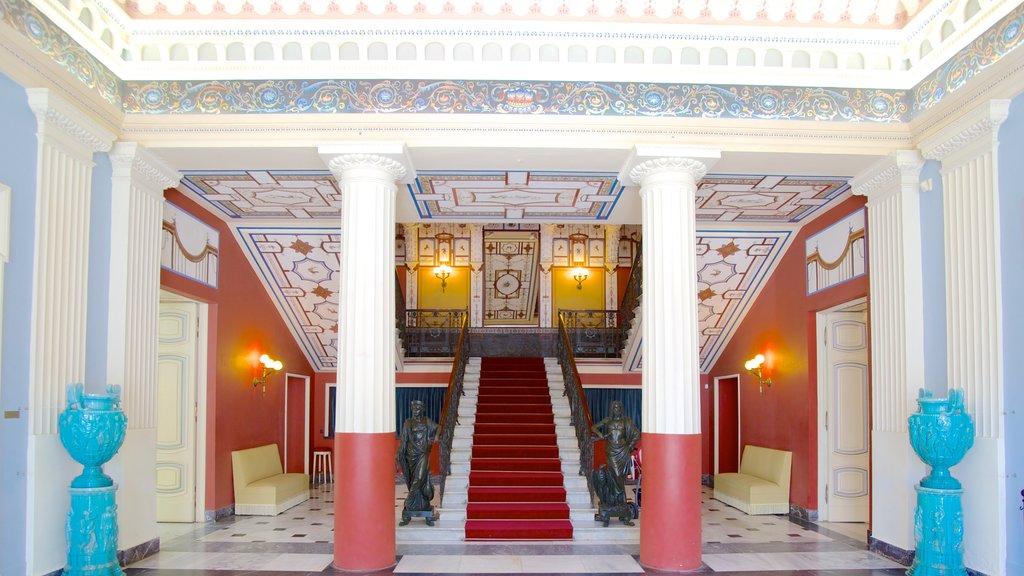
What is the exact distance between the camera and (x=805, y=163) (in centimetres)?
765

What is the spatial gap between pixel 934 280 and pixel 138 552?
750 centimetres

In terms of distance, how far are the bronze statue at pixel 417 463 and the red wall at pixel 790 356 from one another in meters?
4.52

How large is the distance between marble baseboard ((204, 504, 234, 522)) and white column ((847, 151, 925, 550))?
719cm

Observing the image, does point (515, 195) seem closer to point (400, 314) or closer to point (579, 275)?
point (400, 314)

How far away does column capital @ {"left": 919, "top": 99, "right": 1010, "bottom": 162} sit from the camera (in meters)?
6.09

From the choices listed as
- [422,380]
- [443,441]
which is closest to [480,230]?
[422,380]

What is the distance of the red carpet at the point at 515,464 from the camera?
28.0 feet

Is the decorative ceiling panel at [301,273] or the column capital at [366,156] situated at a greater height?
the column capital at [366,156]

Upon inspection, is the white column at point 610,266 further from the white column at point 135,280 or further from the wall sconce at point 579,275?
the white column at point 135,280

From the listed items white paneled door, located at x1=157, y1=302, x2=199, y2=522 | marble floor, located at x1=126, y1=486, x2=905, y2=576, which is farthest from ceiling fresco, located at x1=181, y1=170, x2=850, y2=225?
marble floor, located at x1=126, y1=486, x2=905, y2=576

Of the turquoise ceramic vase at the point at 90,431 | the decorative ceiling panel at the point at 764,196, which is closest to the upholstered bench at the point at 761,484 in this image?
the decorative ceiling panel at the point at 764,196

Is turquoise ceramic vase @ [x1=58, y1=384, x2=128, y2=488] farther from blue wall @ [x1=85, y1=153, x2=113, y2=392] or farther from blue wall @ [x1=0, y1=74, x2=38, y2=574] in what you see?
blue wall @ [x1=85, y1=153, x2=113, y2=392]

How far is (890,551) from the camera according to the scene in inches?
293

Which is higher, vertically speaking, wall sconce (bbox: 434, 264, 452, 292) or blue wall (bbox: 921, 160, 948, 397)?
wall sconce (bbox: 434, 264, 452, 292)
